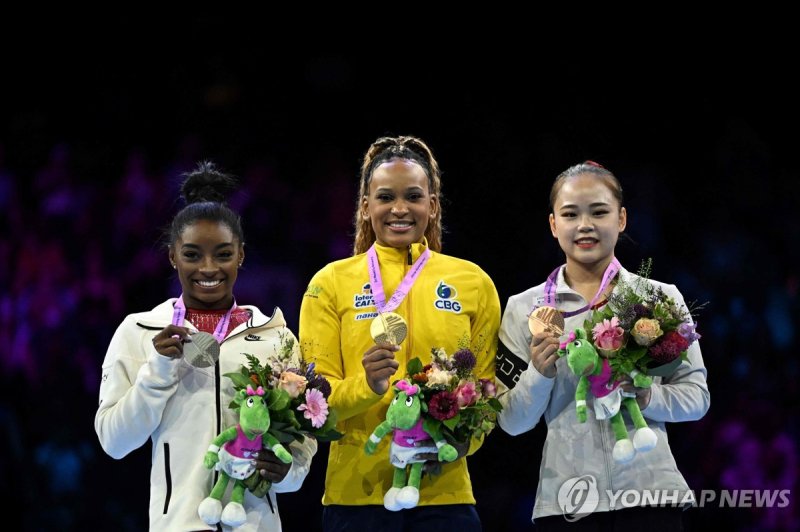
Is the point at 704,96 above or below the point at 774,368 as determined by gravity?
above

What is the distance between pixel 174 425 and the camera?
119 inches

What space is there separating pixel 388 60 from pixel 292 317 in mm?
1489

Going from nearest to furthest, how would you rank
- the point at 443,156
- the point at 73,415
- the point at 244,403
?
the point at 244,403 → the point at 73,415 → the point at 443,156

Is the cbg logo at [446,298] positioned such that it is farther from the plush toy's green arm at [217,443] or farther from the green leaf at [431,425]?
the plush toy's green arm at [217,443]

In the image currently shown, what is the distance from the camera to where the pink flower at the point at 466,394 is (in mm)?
2875

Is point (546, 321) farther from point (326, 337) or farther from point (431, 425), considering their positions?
point (326, 337)

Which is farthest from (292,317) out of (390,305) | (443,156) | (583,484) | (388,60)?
(583,484)

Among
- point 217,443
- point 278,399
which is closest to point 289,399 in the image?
point 278,399

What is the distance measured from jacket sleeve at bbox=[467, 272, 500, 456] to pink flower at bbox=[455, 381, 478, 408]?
268 millimetres

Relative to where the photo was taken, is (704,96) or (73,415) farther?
(704,96)

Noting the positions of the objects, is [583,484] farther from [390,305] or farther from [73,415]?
[73,415]

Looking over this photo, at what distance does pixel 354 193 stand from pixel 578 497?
259cm

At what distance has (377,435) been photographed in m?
2.92

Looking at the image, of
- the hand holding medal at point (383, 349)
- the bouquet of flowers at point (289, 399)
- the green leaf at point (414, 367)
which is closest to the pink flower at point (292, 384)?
the bouquet of flowers at point (289, 399)
